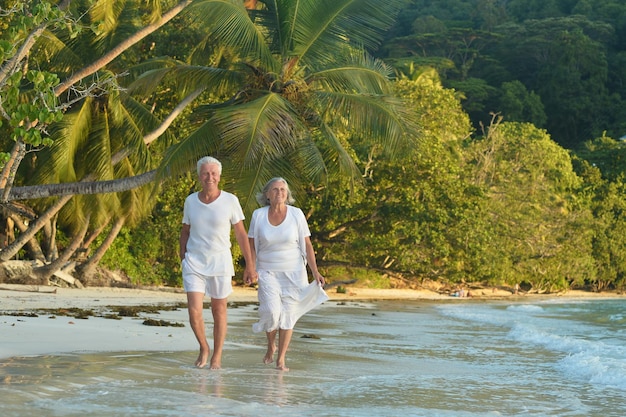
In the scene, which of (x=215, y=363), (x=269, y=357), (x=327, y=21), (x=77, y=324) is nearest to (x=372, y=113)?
(x=327, y=21)

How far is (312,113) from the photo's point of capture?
570 inches

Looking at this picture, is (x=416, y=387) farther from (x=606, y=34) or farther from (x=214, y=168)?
(x=606, y=34)

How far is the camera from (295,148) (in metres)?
14.6

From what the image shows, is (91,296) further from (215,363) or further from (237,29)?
(215,363)

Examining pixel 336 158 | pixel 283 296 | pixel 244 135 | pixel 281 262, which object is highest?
pixel 336 158

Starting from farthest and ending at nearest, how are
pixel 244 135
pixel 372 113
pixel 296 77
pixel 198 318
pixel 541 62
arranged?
pixel 541 62
pixel 296 77
pixel 372 113
pixel 244 135
pixel 198 318

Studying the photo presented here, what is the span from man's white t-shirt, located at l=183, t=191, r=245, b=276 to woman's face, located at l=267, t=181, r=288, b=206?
0.33 m

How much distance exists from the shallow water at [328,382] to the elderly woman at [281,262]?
15.3 inches

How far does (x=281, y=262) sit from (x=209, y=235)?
608 mm

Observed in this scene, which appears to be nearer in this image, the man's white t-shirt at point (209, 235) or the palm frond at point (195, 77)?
the man's white t-shirt at point (209, 235)

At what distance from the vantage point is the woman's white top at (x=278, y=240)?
6.73 m

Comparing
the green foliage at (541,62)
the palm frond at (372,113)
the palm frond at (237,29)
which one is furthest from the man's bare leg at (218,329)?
the green foliage at (541,62)

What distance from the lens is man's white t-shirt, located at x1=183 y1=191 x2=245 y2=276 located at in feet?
21.2

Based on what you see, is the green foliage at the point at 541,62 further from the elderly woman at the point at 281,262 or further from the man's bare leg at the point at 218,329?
the man's bare leg at the point at 218,329
